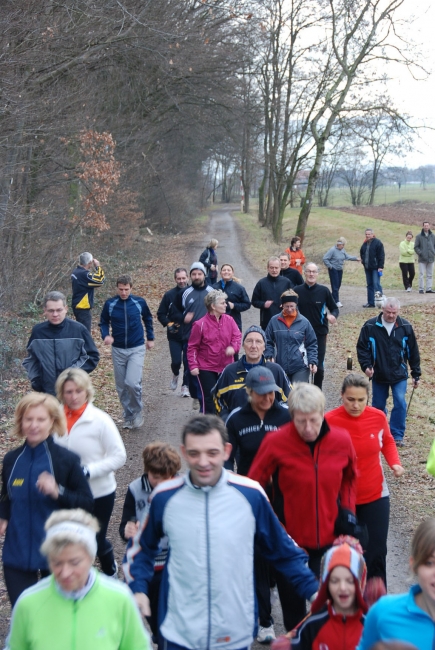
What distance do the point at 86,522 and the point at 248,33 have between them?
22.9 m

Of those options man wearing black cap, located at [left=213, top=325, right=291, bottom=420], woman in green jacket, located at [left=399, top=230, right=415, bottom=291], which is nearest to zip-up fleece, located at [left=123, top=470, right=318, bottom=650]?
man wearing black cap, located at [left=213, top=325, right=291, bottom=420]

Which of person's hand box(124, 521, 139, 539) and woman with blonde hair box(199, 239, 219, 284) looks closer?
person's hand box(124, 521, 139, 539)

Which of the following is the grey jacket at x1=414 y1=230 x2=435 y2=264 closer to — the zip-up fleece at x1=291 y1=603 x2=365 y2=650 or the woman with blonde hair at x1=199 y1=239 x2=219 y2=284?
the woman with blonde hair at x1=199 y1=239 x2=219 y2=284

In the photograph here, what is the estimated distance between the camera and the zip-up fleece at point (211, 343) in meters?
8.77

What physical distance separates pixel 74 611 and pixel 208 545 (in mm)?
666

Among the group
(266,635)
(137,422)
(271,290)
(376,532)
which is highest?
(271,290)

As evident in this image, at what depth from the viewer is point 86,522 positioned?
3.23 metres

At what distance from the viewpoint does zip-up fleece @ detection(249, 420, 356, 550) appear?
445 centimetres

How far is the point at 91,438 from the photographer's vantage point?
5309mm

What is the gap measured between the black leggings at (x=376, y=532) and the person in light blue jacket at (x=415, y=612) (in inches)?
91.3

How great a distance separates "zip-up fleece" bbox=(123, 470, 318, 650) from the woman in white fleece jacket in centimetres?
185

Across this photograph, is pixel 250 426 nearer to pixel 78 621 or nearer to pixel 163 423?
pixel 78 621

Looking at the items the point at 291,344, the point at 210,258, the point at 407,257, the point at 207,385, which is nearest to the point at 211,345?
the point at 207,385

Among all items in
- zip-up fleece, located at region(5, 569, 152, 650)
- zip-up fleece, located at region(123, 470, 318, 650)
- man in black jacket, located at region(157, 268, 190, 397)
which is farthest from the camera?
man in black jacket, located at region(157, 268, 190, 397)
